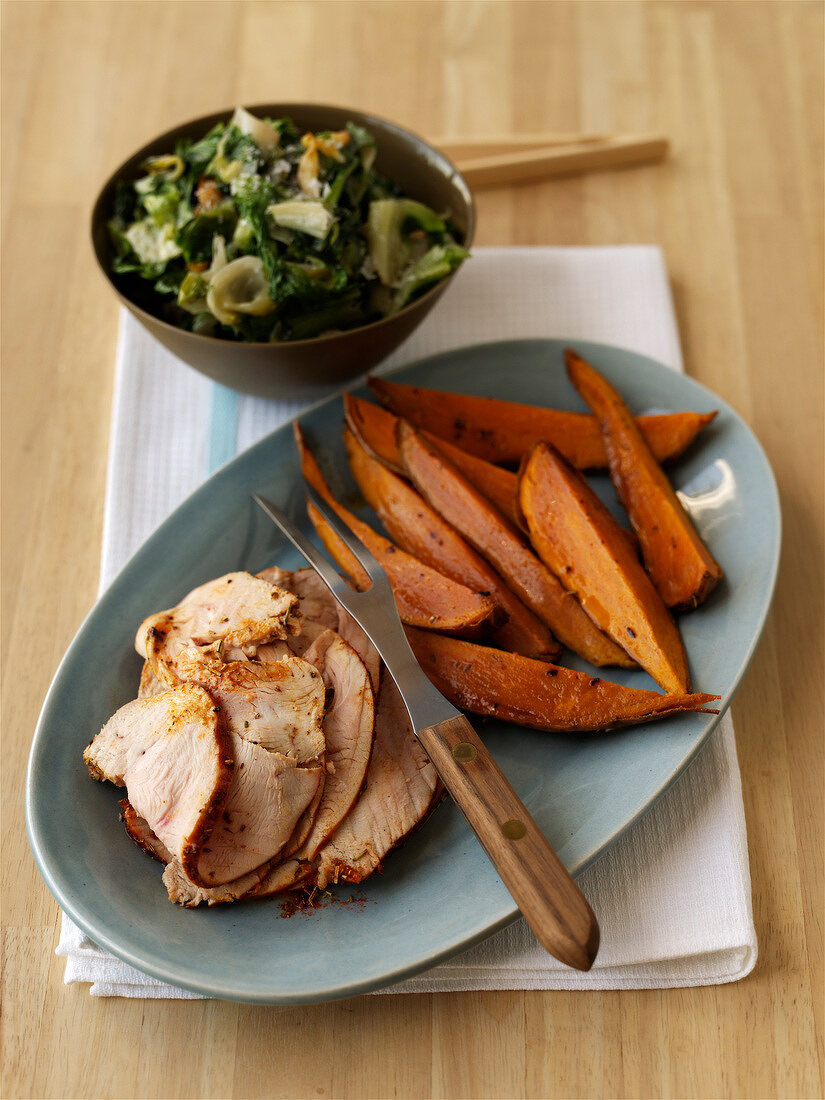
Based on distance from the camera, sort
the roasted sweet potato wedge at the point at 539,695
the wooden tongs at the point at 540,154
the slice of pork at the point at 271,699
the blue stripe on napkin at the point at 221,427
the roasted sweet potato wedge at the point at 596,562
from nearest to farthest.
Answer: the slice of pork at the point at 271,699 → the roasted sweet potato wedge at the point at 539,695 → the roasted sweet potato wedge at the point at 596,562 → the blue stripe on napkin at the point at 221,427 → the wooden tongs at the point at 540,154

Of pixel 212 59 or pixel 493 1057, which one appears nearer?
pixel 493 1057

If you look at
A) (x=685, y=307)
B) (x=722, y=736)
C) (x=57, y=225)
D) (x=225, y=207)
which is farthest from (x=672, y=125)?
(x=722, y=736)

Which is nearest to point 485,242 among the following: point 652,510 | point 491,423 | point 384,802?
point 491,423

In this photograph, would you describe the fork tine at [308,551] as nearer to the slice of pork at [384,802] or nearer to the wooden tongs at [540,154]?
the slice of pork at [384,802]

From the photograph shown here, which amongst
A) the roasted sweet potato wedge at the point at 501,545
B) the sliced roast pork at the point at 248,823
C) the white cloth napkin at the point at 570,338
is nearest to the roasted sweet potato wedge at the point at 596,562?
the roasted sweet potato wedge at the point at 501,545

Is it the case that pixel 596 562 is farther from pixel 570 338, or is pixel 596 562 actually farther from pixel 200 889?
pixel 200 889

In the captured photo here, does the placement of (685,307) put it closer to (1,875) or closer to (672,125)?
(672,125)
